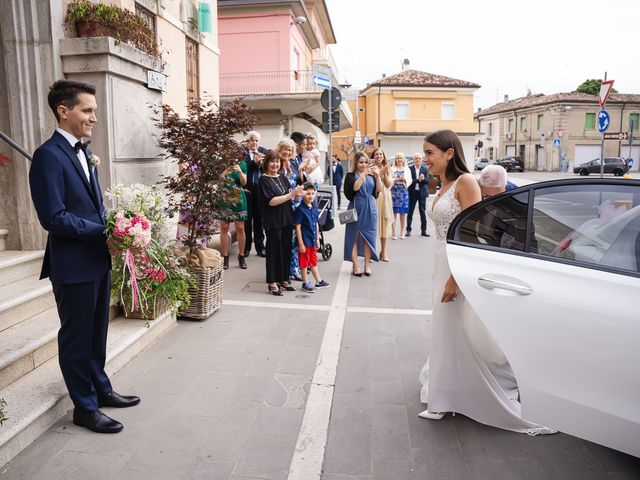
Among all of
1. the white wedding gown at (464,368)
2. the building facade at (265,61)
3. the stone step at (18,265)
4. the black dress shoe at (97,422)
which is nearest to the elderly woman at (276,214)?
the stone step at (18,265)

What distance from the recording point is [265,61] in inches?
902

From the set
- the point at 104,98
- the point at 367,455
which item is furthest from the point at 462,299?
the point at 104,98

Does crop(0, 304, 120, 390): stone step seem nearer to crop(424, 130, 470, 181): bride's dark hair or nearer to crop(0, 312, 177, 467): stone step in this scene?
crop(0, 312, 177, 467): stone step

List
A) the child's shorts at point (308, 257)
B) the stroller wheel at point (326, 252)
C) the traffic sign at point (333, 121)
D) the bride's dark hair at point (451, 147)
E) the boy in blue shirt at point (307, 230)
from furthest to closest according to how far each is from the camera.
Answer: the traffic sign at point (333, 121)
the stroller wheel at point (326, 252)
the child's shorts at point (308, 257)
the boy in blue shirt at point (307, 230)
the bride's dark hair at point (451, 147)

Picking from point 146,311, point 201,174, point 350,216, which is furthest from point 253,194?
point 146,311

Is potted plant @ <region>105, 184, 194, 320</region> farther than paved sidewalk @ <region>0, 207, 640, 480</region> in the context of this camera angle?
Yes

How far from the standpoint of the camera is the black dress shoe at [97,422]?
3406mm

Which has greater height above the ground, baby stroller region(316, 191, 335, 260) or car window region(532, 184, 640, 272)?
car window region(532, 184, 640, 272)

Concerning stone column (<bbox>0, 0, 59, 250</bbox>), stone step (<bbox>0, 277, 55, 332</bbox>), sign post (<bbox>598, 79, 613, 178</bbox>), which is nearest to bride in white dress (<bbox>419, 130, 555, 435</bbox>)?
stone step (<bbox>0, 277, 55, 332</bbox>)

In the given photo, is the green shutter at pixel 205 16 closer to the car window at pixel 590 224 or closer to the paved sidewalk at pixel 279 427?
the paved sidewalk at pixel 279 427

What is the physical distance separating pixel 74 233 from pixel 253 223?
646 cm

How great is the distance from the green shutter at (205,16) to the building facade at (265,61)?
9943mm

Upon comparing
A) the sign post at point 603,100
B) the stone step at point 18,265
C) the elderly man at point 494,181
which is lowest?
the stone step at point 18,265

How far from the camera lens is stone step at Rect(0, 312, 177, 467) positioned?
3129 mm
